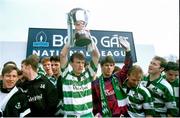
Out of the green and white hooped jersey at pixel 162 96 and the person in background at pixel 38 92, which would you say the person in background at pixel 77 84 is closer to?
the person in background at pixel 38 92

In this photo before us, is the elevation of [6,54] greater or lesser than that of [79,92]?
greater

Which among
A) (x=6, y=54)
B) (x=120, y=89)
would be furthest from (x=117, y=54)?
(x=120, y=89)

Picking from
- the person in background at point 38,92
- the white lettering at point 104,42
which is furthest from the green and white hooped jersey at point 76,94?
the white lettering at point 104,42

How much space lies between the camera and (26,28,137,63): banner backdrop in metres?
7.27

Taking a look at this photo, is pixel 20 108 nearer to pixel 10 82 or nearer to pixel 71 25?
pixel 10 82

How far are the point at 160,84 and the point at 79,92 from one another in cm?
82

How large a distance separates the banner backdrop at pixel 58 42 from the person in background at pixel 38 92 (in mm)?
4366

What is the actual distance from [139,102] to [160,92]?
230 mm

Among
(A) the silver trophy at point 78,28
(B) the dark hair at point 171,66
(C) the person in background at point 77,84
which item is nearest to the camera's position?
(A) the silver trophy at point 78,28

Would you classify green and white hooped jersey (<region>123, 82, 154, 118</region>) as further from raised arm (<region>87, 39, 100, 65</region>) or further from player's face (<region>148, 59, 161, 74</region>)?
raised arm (<region>87, 39, 100, 65</region>)

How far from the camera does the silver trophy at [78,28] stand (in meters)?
2.52

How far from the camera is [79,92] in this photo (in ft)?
8.68

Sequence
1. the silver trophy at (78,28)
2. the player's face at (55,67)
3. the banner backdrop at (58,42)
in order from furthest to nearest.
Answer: the banner backdrop at (58,42) → the player's face at (55,67) → the silver trophy at (78,28)

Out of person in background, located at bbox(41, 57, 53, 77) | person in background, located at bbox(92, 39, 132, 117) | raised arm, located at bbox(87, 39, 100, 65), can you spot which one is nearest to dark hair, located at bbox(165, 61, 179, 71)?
person in background, located at bbox(92, 39, 132, 117)
